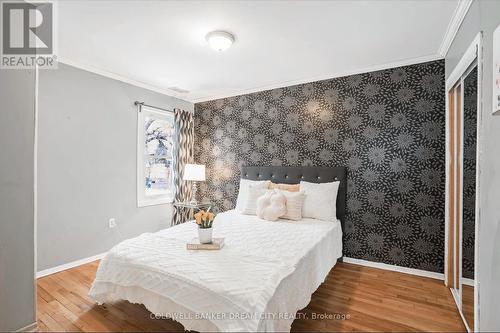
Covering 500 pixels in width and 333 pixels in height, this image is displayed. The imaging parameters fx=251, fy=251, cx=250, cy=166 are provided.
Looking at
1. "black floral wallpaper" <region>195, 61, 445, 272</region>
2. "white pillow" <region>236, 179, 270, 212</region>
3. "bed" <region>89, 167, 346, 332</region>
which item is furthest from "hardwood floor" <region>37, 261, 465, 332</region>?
"white pillow" <region>236, 179, 270, 212</region>

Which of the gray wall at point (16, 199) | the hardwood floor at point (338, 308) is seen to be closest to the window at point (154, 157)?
the hardwood floor at point (338, 308)

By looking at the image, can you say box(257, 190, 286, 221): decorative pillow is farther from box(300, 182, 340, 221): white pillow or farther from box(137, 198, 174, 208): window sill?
box(137, 198, 174, 208): window sill

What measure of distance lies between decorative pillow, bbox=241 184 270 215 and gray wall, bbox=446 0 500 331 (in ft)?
7.35

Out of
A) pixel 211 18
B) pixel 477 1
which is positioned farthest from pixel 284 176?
pixel 477 1

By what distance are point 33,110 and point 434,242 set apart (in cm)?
403

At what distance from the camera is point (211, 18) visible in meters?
2.19

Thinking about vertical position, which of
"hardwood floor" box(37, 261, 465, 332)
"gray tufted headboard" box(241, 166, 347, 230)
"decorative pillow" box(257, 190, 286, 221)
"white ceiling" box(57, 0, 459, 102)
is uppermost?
"white ceiling" box(57, 0, 459, 102)

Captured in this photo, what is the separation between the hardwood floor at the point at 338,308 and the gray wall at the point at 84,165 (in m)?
0.49

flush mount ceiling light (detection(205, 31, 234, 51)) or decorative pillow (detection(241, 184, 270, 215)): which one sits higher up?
flush mount ceiling light (detection(205, 31, 234, 51))

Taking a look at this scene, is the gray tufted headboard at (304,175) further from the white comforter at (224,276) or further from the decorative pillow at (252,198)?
the white comforter at (224,276)

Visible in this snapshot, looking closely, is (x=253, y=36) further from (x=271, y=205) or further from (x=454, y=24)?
(x=271, y=205)

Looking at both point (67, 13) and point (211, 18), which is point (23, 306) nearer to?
point (67, 13)

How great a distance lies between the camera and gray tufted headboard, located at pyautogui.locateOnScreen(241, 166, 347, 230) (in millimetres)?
3303

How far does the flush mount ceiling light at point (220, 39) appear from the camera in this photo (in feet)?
7.82
